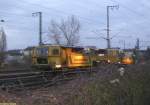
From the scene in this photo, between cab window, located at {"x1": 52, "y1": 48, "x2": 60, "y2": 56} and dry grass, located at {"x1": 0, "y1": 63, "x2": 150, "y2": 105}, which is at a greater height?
cab window, located at {"x1": 52, "y1": 48, "x2": 60, "y2": 56}

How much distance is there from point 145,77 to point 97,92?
656cm

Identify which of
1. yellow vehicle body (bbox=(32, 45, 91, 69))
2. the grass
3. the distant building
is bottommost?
the distant building

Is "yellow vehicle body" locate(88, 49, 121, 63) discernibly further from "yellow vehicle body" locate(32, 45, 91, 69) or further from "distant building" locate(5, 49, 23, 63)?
"distant building" locate(5, 49, 23, 63)

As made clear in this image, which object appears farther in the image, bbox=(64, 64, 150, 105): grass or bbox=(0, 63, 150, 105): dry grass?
bbox=(64, 64, 150, 105): grass

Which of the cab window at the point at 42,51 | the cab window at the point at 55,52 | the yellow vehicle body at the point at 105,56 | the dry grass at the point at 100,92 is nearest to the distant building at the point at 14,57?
the yellow vehicle body at the point at 105,56

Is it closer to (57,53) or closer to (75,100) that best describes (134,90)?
(75,100)

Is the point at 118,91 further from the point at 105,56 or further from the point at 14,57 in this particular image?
the point at 14,57

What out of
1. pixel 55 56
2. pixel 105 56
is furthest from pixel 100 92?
pixel 105 56

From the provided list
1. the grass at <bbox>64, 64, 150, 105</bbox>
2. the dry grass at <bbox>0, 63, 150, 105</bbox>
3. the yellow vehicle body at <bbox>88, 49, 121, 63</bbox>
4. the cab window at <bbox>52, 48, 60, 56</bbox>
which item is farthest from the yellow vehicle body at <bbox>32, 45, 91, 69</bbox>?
the grass at <bbox>64, 64, 150, 105</bbox>

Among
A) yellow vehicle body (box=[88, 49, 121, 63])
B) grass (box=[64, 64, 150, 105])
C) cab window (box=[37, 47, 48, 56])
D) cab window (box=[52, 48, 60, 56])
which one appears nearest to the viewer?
grass (box=[64, 64, 150, 105])

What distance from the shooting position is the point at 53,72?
34.1 meters

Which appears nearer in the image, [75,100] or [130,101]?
[75,100]

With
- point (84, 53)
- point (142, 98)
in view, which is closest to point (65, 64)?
point (84, 53)

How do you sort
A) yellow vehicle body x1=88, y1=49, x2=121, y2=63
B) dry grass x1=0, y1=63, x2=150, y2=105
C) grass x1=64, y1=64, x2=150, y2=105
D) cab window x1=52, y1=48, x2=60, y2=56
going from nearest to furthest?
dry grass x1=0, y1=63, x2=150, y2=105 → grass x1=64, y1=64, x2=150, y2=105 → cab window x1=52, y1=48, x2=60, y2=56 → yellow vehicle body x1=88, y1=49, x2=121, y2=63
